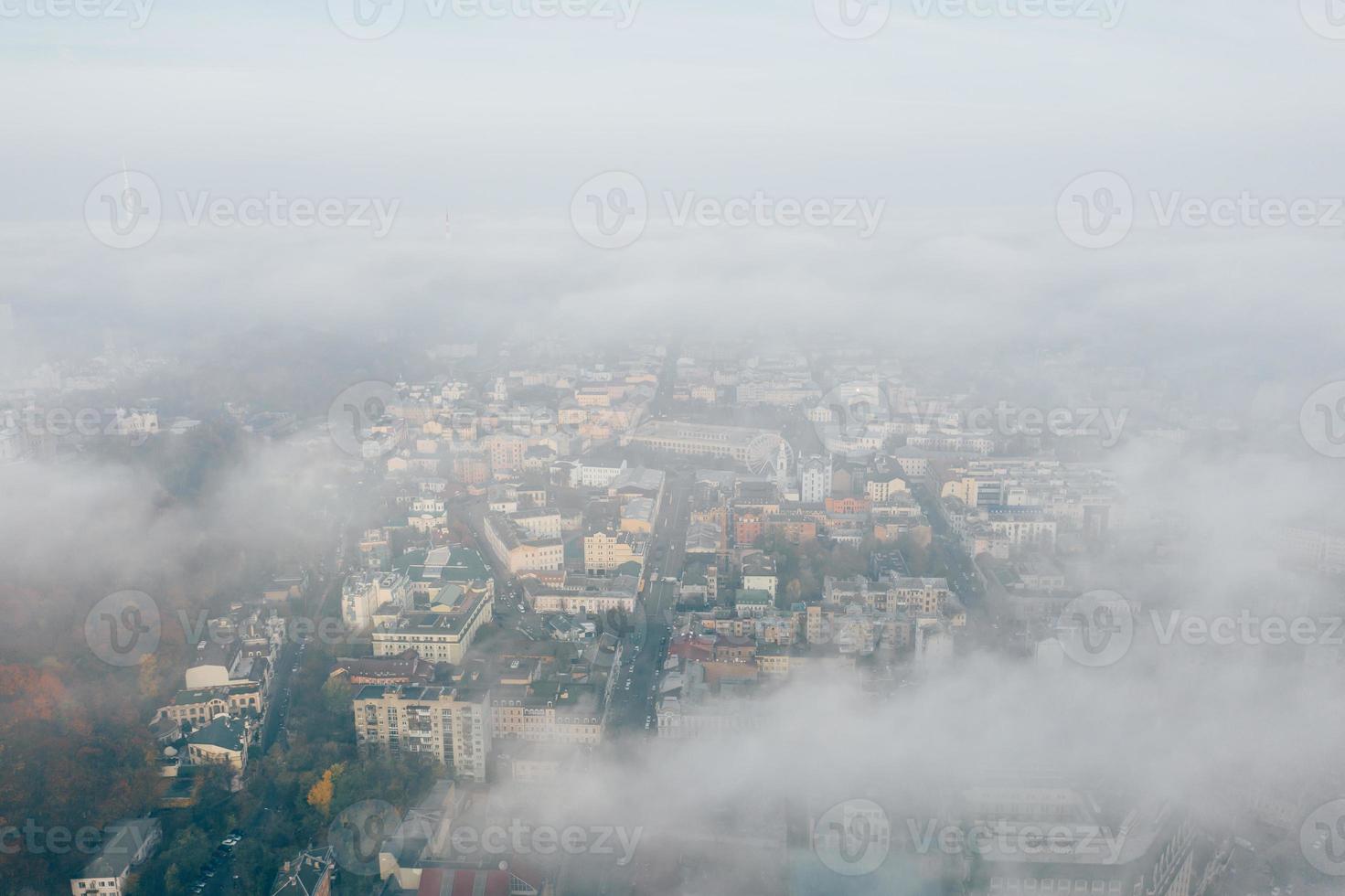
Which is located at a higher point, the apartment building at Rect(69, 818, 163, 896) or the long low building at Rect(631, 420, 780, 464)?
the long low building at Rect(631, 420, 780, 464)

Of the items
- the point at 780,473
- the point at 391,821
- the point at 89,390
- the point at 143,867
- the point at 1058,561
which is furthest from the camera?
the point at 89,390

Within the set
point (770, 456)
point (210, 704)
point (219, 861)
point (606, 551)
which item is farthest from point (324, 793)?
point (770, 456)

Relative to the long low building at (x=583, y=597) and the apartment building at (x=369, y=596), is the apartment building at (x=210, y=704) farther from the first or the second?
the long low building at (x=583, y=597)

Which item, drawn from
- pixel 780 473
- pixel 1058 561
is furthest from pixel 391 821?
pixel 780 473

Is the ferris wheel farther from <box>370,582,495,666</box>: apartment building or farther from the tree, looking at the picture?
the tree

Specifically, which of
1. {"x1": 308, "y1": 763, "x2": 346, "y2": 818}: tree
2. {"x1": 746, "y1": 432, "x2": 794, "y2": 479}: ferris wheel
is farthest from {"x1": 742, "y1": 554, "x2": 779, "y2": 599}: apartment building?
{"x1": 308, "y1": 763, "x2": 346, "y2": 818}: tree

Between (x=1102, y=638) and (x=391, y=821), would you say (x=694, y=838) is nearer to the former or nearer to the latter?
(x=391, y=821)

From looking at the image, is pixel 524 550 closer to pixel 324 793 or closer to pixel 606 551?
pixel 606 551

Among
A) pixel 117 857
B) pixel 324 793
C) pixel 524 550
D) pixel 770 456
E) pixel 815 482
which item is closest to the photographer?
pixel 117 857
